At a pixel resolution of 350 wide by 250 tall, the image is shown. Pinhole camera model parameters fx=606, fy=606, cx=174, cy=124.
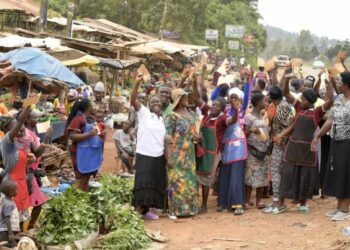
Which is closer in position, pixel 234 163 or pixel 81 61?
pixel 234 163

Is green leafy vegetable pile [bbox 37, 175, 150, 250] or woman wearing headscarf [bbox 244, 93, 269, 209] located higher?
woman wearing headscarf [bbox 244, 93, 269, 209]

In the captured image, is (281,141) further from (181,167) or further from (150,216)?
(150,216)

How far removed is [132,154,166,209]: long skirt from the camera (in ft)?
24.8

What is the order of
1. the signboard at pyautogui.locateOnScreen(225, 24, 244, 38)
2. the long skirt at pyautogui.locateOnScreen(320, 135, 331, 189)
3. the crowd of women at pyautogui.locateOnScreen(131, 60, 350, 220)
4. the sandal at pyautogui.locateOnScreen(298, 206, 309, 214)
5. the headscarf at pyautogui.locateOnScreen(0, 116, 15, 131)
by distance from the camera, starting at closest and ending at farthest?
the headscarf at pyautogui.locateOnScreen(0, 116, 15, 131) → the crowd of women at pyautogui.locateOnScreen(131, 60, 350, 220) → the sandal at pyautogui.locateOnScreen(298, 206, 309, 214) → the long skirt at pyautogui.locateOnScreen(320, 135, 331, 189) → the signboard at pyautogui.locateOnScreen(225, 24, 244, 38)

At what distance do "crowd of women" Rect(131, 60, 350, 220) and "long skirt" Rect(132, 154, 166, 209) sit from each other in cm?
1

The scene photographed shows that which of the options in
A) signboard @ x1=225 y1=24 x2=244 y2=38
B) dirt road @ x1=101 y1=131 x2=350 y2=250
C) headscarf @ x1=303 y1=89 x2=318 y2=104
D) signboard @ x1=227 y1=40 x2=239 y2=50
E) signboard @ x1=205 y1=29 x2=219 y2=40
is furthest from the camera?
signboard @ x1=227 y1=40 x2=239 y2=50

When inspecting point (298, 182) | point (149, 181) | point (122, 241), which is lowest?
point (122, 241)

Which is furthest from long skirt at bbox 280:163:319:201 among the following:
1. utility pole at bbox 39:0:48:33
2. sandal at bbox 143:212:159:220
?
utility pole at bbox 39:0:48:33

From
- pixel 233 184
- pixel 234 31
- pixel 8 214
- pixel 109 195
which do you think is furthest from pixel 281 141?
pixel 234 31

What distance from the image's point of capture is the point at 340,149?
700 cm

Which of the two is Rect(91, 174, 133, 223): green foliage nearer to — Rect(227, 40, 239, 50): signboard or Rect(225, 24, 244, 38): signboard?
Rect(225, 24, 244, 38): signboard

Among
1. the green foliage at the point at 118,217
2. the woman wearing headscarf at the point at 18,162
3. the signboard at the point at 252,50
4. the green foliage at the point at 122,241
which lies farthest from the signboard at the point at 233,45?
the woman wearing headscarf at the point at 18,162

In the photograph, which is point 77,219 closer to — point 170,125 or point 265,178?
point 170,125

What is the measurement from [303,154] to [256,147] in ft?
2.49
